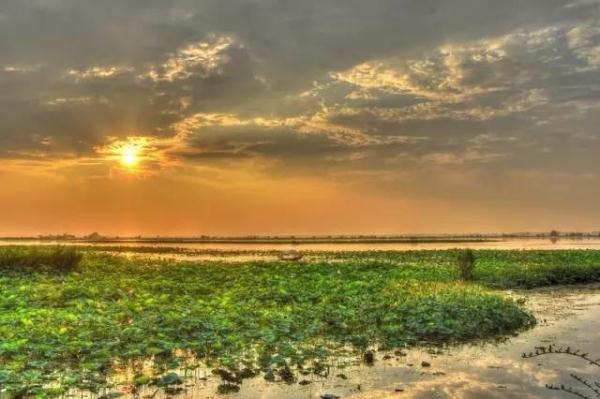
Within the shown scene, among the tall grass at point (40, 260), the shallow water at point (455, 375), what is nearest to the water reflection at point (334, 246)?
the tall grass at point (40, 260)

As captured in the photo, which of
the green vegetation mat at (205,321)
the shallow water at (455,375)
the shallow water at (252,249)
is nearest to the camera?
the shallow water at (455,375)

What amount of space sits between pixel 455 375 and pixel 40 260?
88.9ft

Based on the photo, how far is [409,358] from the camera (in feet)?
44.1

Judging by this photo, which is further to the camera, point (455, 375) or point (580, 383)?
point (455, 375)

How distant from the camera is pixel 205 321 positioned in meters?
15.3

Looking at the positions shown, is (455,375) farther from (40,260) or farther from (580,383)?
(40,260)

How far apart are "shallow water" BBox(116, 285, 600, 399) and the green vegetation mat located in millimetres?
842

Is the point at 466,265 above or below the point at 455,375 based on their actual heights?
above

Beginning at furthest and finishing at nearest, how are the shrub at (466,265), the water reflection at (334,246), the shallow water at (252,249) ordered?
1. the water reflection at (334,246)
2. the shallow water at (252,249)
3. the shrub at (466,265)

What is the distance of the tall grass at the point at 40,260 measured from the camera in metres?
30.6

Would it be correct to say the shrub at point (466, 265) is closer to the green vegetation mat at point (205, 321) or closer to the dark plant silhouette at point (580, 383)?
the green vegetation mat at point (205, 321)

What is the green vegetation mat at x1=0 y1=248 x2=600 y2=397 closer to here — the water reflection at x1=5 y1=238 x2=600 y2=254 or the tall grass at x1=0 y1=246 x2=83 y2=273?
the tall grass at x1=0 y1=246 x2=83 y2=273

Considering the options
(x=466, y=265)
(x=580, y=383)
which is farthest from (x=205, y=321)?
(x=466, y=265)

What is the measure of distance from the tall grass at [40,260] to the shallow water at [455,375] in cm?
2332
